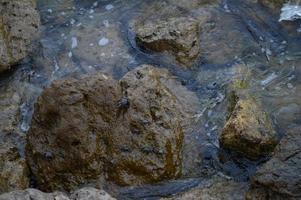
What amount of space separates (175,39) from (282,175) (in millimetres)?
2436

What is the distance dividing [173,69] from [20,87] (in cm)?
183

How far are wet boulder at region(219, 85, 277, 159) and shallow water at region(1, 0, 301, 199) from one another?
0.13m

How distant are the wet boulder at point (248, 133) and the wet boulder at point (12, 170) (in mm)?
2001

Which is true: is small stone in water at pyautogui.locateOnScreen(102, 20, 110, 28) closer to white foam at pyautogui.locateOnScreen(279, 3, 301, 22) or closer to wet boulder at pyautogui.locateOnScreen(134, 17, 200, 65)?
wet boulder at pyautogui.locateOnScreen(134, 17, 200, 65)

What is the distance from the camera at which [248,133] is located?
521cm

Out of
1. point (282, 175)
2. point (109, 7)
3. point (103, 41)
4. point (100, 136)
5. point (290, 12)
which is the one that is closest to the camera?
point (282, 175)

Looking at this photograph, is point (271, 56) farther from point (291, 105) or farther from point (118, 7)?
→ point (118, 7)

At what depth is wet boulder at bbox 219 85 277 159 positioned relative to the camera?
5.23m

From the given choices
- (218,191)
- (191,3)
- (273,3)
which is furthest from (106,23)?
(218,191)

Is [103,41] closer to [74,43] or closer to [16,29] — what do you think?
[74,43]

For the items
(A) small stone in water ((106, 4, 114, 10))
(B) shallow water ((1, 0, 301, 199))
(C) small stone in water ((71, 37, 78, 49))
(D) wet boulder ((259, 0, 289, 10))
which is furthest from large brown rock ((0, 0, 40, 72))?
(D) wet boulder ((259, 0, 289, 10))

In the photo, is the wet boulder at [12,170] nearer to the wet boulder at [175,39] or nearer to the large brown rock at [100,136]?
the large brown rock at [100,136]

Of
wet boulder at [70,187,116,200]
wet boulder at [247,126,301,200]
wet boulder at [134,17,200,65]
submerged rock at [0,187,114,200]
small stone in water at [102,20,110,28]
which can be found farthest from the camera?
small stone in water at [102,20,110,28]

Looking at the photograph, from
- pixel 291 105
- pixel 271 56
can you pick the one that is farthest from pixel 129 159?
pixel 271 56
